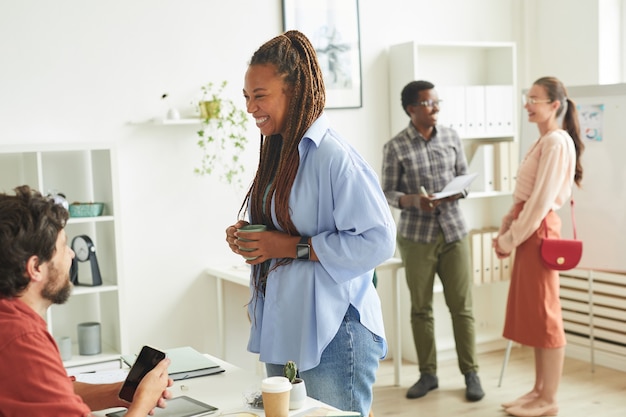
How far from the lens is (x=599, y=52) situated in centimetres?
487

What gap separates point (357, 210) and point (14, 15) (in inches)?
99.8

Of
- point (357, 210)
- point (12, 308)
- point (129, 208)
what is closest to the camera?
point (12, 308)

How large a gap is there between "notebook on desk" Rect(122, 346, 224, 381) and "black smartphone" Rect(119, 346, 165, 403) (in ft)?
1.05

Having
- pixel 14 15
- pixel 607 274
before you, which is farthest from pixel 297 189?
pixel 607 274

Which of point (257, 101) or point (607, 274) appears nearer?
point (257, 101)

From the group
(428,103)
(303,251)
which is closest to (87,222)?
(428,103)

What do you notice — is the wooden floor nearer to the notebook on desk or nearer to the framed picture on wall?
the framed picture on wall

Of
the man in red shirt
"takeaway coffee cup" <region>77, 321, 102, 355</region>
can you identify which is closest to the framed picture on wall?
"takeaway coffee cup" <region>77, 321, 102, 355</region>

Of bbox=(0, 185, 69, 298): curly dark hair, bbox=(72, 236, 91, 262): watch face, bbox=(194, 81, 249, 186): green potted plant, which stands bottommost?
bbox=(72, 236, 91, 262): watch face

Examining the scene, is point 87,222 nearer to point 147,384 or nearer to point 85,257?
point 85,257

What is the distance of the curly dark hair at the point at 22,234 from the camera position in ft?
5.25

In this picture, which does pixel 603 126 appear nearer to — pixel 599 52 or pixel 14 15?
pixel 599 52

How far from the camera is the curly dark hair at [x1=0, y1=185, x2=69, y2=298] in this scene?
160 cm

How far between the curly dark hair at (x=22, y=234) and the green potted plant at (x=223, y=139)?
2.63m
